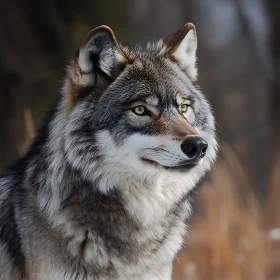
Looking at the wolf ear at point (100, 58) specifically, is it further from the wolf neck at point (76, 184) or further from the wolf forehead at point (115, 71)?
the wolf neck at point (76, 184)

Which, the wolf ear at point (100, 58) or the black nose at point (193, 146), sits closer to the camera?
the black nose at point (193, 146)

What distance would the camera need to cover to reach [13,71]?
9.05m

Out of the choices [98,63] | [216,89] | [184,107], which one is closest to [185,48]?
[184,107]

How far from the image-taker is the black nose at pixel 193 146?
3789 millimetres

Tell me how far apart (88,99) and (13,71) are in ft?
16.9

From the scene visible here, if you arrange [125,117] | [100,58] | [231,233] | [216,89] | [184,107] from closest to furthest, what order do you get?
[125,117] < [100,58] < [184,107] < [231,233] < [216,89]

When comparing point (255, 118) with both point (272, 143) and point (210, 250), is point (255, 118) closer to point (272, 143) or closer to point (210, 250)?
point (272, 143)

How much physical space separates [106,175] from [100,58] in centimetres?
69

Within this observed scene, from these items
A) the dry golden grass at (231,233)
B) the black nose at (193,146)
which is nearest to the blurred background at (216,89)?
the dry golden grass at (231,233)

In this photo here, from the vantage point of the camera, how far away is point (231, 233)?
301 inches

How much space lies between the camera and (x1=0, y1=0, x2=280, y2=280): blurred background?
25.3 ft

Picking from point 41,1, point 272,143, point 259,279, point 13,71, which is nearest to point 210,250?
point 259,279

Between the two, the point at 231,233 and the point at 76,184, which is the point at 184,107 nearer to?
the point at 76,184

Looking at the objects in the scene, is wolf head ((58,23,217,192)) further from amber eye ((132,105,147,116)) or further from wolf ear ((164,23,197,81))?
wolf ear ((164,23,197,81))
